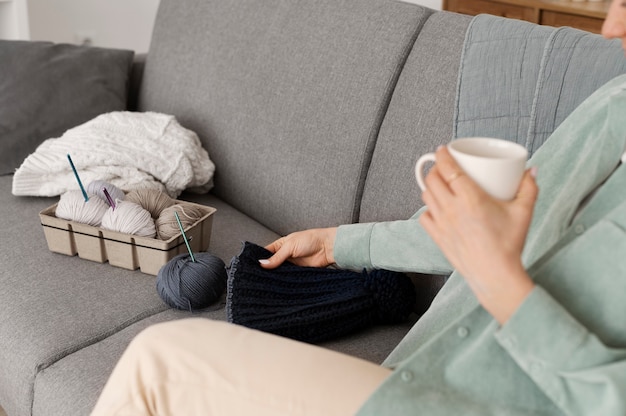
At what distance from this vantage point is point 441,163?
87 centimetres

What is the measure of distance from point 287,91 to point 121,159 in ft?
1.35

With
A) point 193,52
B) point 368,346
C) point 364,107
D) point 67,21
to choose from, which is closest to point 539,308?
point 368,346

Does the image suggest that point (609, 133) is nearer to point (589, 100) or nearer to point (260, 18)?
point (589, 100)

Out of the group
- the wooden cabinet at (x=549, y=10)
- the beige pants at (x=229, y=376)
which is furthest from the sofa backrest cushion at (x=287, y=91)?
the wooden cabinet at (x=549, y=10)

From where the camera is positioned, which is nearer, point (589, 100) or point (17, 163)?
point (589, 100)

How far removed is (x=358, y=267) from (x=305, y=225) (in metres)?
0.37

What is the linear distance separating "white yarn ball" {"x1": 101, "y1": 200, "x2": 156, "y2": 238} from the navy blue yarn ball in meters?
0.14

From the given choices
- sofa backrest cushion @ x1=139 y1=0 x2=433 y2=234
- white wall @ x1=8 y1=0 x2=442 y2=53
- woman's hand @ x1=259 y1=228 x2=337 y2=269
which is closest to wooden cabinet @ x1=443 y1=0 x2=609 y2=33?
white wall @ x1=8 y1=0 x2=442 y2=53

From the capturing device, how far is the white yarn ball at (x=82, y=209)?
168 centimetres

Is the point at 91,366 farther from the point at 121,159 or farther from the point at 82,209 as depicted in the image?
the point at 121,159

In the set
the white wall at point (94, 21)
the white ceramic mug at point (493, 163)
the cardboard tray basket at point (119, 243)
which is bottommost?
the white wall at point (94, 21)

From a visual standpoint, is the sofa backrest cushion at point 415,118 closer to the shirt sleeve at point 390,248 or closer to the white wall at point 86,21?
the shirt sleeve at point 390,248

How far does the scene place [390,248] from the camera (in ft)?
4.55

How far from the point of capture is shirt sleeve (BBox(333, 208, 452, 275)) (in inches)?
52.5
